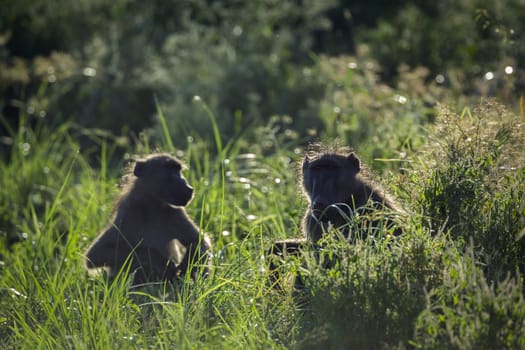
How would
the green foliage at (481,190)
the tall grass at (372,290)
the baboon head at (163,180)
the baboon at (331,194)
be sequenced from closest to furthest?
the tall grass at (372,290) → the green foliage at (481,190) → the baboon at (331,194) → the baboon head at (163,180)

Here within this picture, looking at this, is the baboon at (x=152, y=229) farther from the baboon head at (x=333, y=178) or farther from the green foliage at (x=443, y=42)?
the green foliage at (x=443, y=42)

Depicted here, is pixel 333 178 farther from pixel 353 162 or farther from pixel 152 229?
pixel 152 229

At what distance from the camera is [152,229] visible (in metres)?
5.41

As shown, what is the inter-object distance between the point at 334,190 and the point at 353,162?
7.2 inches

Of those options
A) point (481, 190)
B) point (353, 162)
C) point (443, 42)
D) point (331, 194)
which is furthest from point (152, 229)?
point (443, 42)

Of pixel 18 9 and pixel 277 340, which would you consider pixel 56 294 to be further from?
pixel 18 9

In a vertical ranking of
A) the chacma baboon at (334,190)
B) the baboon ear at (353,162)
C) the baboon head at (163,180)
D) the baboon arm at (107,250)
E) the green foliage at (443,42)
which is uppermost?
the green foliage at (443,42)

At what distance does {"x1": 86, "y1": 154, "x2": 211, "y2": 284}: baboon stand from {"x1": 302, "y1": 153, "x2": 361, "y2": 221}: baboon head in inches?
30.7

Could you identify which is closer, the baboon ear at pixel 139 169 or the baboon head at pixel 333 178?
the baboon head at pixel 333 178

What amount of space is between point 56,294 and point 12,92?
6.65 meters

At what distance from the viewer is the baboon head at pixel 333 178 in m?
4.69

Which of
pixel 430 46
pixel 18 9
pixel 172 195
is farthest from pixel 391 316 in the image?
pixel 18 9

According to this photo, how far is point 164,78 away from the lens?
30.1ft

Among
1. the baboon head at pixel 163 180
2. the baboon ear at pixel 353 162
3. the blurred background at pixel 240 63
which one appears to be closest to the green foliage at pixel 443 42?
the blurred background at pixel 240 63
